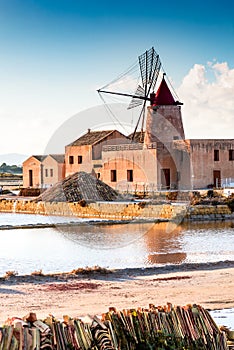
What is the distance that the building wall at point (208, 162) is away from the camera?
69.9 feet

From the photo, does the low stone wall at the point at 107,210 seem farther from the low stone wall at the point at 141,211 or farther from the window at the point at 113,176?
the window at the point at 113,176

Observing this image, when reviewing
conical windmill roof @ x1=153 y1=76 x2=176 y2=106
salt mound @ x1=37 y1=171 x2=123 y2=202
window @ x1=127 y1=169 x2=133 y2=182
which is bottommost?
salt mound @ x1=37 y1=171 x2=123 y2=202

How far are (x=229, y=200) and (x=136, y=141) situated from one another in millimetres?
9267

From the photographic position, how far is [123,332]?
10.6ft

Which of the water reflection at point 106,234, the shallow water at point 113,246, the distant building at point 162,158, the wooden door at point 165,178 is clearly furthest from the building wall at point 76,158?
the water reflection at point 106,234

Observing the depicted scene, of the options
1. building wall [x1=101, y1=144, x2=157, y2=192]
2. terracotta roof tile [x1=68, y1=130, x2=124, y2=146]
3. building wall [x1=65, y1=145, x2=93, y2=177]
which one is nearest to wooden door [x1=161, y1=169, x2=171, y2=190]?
building wall [x1=101, y1=144, x2=157, y2=192]

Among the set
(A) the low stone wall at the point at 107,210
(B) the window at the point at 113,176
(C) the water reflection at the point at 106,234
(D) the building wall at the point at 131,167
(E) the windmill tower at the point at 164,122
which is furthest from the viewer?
(B) the window at the point at 113,176

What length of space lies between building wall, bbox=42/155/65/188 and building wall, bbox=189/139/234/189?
9.59m

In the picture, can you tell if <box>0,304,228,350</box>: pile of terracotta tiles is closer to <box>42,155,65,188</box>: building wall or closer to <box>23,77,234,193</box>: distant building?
<box>23,77,234,193</box>: distant building

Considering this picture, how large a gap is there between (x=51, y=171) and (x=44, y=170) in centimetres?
37

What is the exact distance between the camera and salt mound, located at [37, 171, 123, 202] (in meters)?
21.3

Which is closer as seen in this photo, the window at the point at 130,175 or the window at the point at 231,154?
the window at the point at 231,154

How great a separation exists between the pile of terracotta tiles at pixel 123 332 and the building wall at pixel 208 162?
17998 millimetres

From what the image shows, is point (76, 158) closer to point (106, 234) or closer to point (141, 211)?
point (141, 211)
